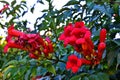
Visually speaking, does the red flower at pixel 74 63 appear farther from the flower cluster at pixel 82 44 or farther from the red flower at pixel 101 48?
the red flower at pixel 101 48

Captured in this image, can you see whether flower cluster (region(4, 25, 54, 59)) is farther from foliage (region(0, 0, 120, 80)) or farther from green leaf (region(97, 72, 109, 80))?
green leaf (region(97, 72, 109, 80))

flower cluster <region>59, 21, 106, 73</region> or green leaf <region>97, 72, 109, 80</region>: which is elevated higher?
flower cluster <region>59, 21, 106, 73</region>

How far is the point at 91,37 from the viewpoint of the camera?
5.63 feet

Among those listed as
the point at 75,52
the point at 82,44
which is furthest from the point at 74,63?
the point at 75,52

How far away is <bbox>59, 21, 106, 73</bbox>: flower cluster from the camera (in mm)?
1606

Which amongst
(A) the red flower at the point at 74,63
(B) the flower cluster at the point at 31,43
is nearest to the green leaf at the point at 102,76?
(A) the red flower at the point at 74,63

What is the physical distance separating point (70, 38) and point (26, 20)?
5.65 feet

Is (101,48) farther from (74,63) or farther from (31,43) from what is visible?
(31,43)

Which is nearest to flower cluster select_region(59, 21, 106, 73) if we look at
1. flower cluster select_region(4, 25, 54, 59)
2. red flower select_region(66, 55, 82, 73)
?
red flower select_region(66, 55, 82, 73)

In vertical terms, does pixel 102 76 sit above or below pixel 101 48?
below

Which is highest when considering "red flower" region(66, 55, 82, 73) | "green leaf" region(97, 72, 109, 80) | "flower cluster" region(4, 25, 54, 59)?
"flower cluster" region(4, 25, 54, 59)

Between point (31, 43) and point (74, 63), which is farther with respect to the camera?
point (31, 43)

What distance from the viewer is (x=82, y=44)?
1.63 meters

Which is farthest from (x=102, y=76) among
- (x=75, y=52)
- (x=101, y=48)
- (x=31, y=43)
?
(x=31, y=43)
